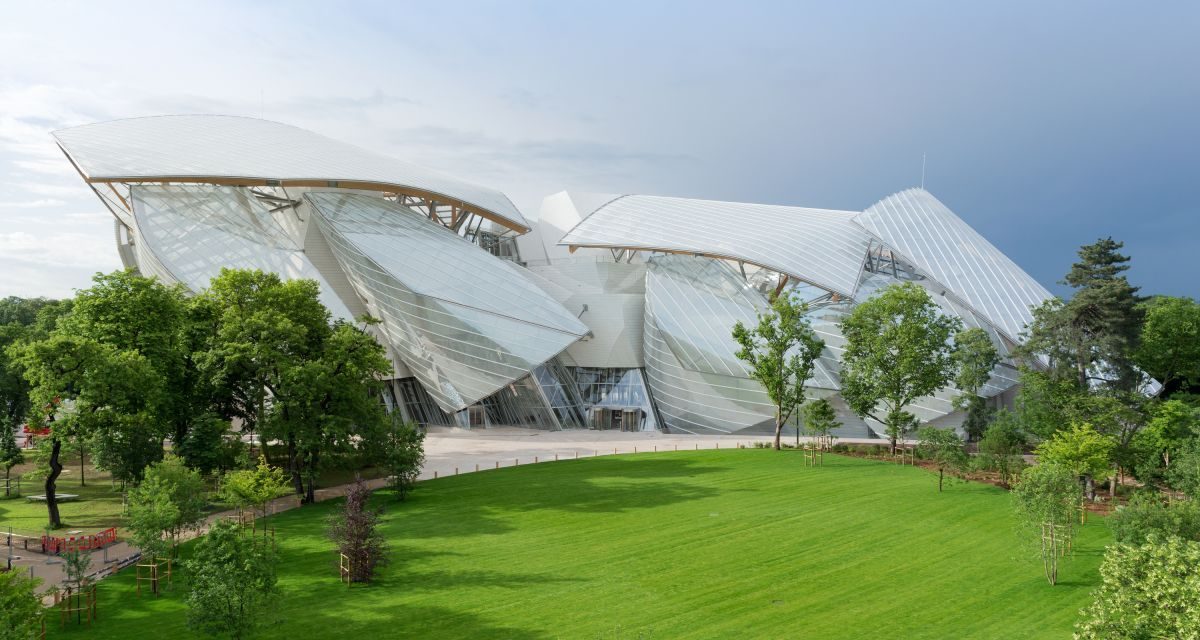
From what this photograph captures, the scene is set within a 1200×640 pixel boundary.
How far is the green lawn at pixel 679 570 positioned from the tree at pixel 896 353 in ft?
29.0

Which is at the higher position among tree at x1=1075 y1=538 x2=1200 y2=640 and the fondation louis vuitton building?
the fondation louis vuitton building

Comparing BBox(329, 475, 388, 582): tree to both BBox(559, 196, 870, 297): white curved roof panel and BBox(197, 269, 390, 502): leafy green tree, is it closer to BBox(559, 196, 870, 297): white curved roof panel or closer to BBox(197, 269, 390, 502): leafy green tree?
BBox(197, 269, 390, 502): leafy green tree

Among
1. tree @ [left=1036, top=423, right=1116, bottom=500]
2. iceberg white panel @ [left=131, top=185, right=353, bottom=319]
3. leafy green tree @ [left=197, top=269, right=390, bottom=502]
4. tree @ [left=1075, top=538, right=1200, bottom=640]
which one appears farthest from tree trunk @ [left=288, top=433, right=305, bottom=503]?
tree @ [left=1036, top=423, right=1116, bottom=500]

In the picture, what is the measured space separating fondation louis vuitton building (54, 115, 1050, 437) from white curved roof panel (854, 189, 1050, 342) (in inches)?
6.2

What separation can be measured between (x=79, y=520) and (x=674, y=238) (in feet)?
130

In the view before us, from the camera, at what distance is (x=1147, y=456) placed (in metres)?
31.8

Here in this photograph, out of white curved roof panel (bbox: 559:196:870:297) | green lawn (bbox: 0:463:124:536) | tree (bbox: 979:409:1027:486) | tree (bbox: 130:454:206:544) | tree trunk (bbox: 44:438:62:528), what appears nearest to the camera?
tree (bbox: 130:454:206:544)

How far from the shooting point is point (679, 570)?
2131 centimetres

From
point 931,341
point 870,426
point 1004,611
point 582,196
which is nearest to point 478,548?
point 1004,611

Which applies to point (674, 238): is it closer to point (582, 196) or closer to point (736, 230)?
point (736, 230)

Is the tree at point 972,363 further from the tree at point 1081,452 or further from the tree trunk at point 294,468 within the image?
the tree trunk at point 294,468

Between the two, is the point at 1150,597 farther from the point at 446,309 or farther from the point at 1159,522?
the point at 446,309

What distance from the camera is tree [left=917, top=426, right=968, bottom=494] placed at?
32594 mm

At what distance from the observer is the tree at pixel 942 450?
32.6 metres
